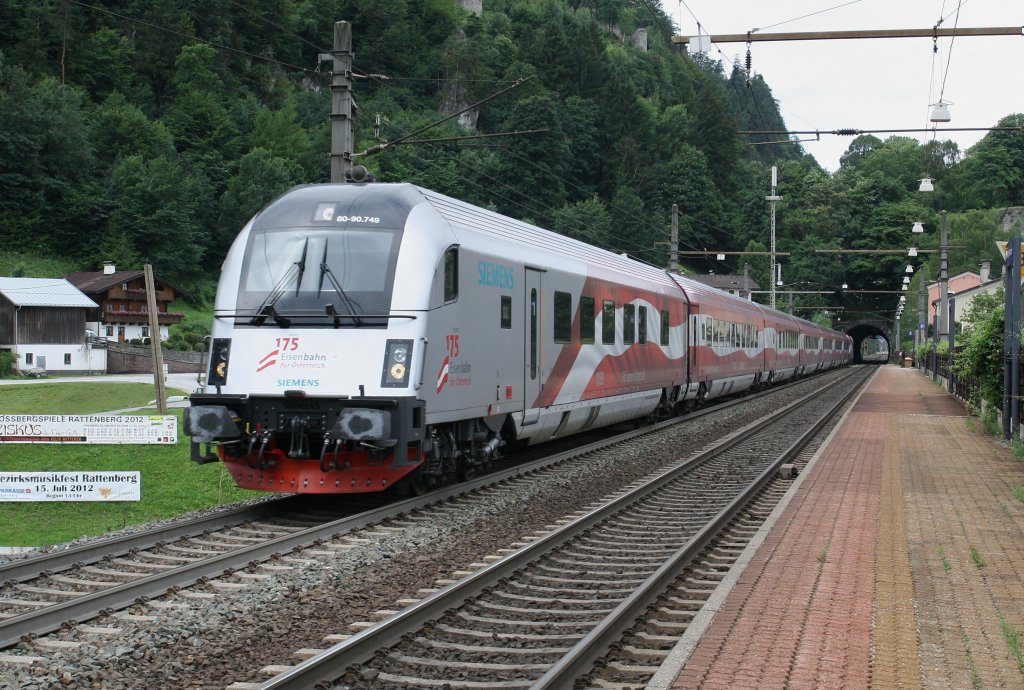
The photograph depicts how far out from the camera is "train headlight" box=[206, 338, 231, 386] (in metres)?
11.2

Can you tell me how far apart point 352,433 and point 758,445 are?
1140cm

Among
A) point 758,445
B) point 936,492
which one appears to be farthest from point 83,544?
point 758,445

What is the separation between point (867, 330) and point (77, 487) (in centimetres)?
13445

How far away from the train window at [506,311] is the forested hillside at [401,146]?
2014 inches

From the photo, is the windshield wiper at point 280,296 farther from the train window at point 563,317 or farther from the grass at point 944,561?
the grass at point 944,561

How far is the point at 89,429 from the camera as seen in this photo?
2103 cm

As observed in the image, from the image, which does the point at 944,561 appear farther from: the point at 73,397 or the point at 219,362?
the point at 73,397

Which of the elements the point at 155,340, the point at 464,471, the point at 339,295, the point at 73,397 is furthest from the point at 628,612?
the point at 73,397

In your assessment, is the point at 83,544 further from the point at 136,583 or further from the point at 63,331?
the point at 63,331

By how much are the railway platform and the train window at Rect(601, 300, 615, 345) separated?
184 inches

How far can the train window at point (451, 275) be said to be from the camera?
11.5 m

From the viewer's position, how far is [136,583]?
761 centimetres

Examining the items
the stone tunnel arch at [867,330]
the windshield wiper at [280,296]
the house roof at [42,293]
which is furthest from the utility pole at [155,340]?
the stone tunnel arch at [867,330]

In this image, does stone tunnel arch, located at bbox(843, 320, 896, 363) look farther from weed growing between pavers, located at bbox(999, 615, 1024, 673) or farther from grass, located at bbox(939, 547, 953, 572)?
weed growing between pavers, located at bbox(999, 615, 1024, 673)
